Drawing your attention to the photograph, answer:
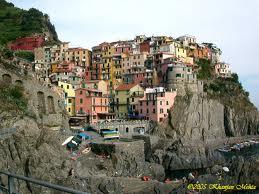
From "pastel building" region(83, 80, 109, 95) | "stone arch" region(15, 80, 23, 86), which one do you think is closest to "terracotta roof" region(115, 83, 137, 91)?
"pastel building" region(83, 80, 109, 95)

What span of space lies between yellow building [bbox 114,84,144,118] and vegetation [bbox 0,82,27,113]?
32.3 meters

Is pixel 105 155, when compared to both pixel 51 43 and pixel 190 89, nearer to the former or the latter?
pixel 190 89

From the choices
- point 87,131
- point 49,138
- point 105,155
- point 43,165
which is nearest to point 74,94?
point 87,131

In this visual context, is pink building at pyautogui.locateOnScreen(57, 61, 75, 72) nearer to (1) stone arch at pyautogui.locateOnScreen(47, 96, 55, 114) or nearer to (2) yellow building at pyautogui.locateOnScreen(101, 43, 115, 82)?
(2) yellow building at pyautogui.locateOnScreen(101, 43, 115, 82)

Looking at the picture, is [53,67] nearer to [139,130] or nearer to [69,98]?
[69,98]

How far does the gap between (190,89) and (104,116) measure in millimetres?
20389

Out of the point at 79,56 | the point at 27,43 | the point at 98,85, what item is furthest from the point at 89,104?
the point at 27,43

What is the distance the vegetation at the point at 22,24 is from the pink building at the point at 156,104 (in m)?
44.5

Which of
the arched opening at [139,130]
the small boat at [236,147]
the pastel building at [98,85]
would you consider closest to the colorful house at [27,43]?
the pastel building at [98,85]

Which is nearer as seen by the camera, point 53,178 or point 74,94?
point 53,178

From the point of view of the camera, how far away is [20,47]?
9881 centimetres

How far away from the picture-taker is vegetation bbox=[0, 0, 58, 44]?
102688 millimetres

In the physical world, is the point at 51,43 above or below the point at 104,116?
above

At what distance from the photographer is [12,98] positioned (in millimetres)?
43188
